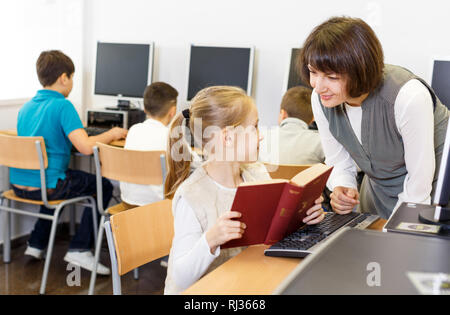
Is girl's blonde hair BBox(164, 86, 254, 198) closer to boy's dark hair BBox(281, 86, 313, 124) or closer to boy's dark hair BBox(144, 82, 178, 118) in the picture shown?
boy's dark hair BBox(281, 86, 313, 124)

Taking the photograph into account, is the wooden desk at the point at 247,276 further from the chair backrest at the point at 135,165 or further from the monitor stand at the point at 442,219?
the chair backrest at the point at 135,165

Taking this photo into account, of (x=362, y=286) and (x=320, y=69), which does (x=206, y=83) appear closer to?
(x=320, y=69)

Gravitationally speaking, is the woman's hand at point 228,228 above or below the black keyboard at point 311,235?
above

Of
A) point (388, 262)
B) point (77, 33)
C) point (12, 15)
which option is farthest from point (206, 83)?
point (388, 262)

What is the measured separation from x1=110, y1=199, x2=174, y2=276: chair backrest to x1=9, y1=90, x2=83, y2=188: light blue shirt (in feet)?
5.11

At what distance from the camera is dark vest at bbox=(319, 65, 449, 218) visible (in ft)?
4.50

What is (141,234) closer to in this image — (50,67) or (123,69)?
(50,67)

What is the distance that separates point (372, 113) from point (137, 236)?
2.35 ft

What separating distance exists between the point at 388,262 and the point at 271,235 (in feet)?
1.34

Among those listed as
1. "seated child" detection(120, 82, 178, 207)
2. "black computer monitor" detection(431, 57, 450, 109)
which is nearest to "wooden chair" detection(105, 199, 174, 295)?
"seated child" detection(120, 82, 178, 207)

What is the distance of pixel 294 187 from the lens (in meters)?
0.98

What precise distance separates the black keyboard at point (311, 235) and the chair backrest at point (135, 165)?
1246 millimetres

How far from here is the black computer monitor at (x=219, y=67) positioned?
3.13 m

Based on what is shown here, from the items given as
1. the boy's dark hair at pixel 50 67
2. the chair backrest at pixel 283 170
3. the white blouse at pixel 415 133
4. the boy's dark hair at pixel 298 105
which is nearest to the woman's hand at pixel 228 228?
the white blouse at pixel 415 133
